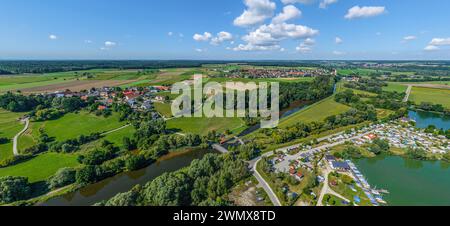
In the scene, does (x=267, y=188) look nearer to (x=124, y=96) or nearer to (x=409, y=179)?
(x=409, y=179)

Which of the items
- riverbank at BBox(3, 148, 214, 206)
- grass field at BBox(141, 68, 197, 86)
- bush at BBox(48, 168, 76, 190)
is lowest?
riverbank at BBox(3, 148, 214, 206)

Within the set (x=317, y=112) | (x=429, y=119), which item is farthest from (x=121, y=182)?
(x=429, y=119)

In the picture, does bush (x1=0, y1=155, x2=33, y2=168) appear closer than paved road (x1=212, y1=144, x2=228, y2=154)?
Yes

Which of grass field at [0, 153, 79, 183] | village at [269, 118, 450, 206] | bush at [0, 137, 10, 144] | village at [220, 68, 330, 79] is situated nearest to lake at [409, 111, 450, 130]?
village at [269, 118, 450, 206]

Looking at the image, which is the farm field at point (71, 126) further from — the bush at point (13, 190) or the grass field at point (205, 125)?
the bush at point (13, 190)

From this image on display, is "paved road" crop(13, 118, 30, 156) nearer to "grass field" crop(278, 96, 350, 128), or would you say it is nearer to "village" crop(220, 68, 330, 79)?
"grass field" crop(278, 96, 350, 128)
